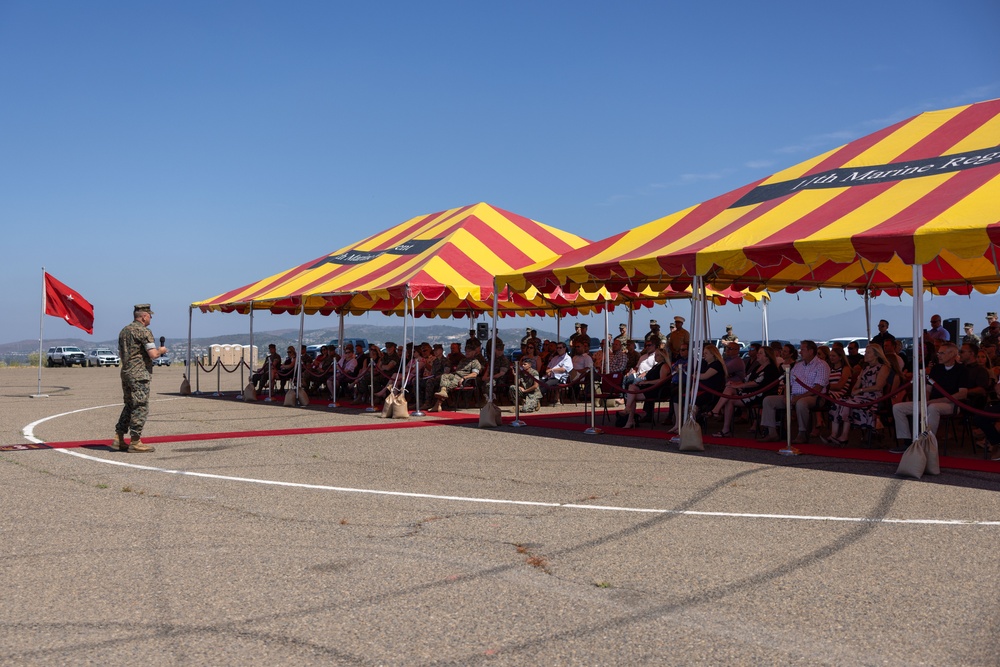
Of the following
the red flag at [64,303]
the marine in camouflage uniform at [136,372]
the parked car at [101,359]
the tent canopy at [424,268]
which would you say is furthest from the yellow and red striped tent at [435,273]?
the parked car at [101,359]

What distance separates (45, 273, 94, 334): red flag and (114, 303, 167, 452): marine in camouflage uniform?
45.1 feet

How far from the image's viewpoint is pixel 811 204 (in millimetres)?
11820

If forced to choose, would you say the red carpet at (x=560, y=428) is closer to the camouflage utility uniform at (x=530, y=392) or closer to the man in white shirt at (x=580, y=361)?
the camouflage utility uniform at (x=530, y=392)

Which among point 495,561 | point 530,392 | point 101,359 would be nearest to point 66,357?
point 101,359

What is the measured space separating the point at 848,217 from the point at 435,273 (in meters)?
8.29

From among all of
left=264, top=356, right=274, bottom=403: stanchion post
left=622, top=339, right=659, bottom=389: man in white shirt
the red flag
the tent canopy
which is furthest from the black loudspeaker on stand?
the red flag

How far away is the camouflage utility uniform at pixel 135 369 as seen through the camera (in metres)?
10.9

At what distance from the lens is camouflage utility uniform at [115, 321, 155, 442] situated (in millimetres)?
10930

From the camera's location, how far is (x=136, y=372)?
1092 cm

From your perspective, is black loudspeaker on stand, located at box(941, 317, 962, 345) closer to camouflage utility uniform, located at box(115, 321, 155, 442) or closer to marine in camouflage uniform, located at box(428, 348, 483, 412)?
marine in camouflage uniform, located at box(428, 348, 483, 412)

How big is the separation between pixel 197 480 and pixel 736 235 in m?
7.09

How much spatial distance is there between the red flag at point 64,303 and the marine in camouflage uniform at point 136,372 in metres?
13.7

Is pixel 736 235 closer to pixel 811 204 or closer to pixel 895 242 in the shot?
pixel 811 204

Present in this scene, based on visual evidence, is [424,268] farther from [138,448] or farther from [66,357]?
[66,357]
